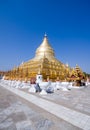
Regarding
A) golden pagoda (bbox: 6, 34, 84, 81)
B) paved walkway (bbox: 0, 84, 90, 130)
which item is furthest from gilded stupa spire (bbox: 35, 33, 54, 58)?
paved walkway (bbox: 0, 84, 90, 130)

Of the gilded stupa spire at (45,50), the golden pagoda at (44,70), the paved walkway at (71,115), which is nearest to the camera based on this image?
the paved walkway at (71,115)

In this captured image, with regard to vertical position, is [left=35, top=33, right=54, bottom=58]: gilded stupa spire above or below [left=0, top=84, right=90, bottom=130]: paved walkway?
above

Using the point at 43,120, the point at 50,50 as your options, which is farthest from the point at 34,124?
the point at 50,50

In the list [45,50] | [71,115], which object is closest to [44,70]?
[45,50]

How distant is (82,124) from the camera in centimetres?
450

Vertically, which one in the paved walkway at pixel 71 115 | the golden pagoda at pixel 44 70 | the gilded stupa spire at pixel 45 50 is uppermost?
the gilded stupa spire at pixel 45 50

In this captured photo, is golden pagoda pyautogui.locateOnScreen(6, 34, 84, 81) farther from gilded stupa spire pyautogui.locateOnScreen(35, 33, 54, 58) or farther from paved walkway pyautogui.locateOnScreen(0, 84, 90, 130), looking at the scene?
paved walkway pyautogui.locateOnScreen(0, 84, 90, 130)

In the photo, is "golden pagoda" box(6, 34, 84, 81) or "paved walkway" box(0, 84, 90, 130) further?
"golden pagoda" box(6, 34, 84, 81)

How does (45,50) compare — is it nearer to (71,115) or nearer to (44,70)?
(44,70)

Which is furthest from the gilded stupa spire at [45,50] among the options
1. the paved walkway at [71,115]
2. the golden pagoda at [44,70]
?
the paved walkway at [71,115]

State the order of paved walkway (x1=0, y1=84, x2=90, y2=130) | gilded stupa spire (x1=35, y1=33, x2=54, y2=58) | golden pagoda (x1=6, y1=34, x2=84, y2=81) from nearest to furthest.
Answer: paved walkway (x1=0, y1=84, x2=90, y2=130) → golden pagoda (x1=6, y1=34, x2=84, y2=81) → gilded stupa spire (x1=35, y1=33, x2=54, y2=58)

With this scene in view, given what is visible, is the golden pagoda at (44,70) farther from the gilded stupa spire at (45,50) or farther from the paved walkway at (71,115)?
the paved walkway at (71,115)

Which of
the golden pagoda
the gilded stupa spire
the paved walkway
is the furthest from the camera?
the gilded stupa spire

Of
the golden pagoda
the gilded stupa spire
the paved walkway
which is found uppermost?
the gilded stupa spire
